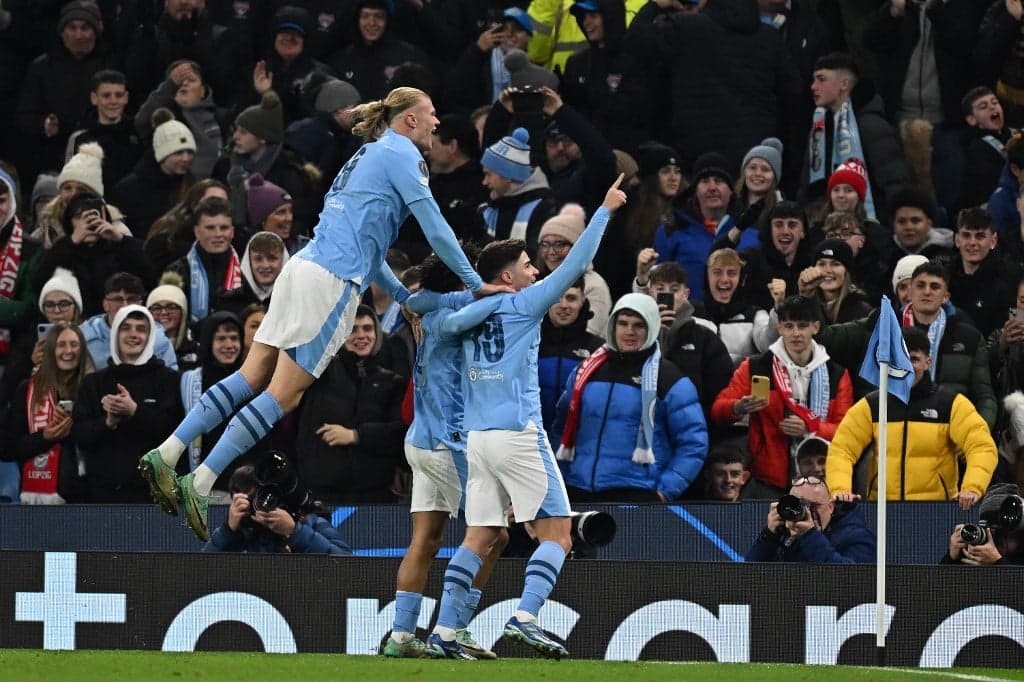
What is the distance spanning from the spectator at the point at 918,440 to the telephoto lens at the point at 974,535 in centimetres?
79

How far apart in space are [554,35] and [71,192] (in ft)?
14.5

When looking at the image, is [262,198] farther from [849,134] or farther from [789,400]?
[789,400]

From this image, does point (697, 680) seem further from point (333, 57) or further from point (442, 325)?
point (333, 57)

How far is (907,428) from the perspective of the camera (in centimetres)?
1244

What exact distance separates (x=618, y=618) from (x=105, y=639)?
3.03m

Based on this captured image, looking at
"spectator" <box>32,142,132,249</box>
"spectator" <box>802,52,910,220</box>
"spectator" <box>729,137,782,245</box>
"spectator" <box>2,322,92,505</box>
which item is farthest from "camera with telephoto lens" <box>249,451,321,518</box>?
"spectator" <box>802,52,910,220</box>

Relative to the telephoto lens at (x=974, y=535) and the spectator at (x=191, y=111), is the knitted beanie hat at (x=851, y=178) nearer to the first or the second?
the telephoto lens at (x=974, y=535)

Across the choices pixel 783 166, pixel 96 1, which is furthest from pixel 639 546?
pixel 96 1

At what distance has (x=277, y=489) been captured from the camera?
11.6m

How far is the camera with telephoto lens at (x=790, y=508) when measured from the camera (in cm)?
1138

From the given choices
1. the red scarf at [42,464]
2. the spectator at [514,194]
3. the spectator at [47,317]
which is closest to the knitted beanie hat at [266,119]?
the spectator at [514,194]

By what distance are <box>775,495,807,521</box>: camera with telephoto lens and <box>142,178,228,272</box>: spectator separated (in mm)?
5854

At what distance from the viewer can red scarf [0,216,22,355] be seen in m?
15.4

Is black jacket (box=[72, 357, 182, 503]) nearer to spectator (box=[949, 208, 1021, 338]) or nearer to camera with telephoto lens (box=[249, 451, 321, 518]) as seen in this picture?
camera with telephoto lens (box=[249, 451, 321, 518])
